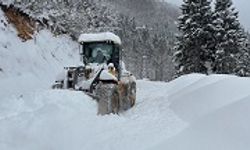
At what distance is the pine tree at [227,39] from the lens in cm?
3211

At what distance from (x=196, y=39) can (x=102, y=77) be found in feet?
70.2

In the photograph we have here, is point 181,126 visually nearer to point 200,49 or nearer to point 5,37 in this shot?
point 5,37

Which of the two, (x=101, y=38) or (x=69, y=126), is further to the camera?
(x=101, y=38)

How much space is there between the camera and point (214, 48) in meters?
33.3

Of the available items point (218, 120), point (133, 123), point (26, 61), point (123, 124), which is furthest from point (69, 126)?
point (26, 61)

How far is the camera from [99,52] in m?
15.6

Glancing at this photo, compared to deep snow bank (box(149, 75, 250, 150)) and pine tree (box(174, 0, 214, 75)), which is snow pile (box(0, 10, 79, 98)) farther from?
pine tree (box(174, 0, 214, 75))

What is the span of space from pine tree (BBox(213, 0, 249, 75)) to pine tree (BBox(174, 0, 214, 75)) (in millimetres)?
709

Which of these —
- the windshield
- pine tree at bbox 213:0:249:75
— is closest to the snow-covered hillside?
the windshield

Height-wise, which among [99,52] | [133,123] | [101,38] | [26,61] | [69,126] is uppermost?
[101,38]

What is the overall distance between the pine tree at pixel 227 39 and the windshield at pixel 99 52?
17.8m

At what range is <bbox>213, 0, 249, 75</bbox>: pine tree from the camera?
32112 millimetres

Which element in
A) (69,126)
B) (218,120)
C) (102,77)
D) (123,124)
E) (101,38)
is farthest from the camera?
(101,38)

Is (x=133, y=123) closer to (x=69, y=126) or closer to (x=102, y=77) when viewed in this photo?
(x=69, y=126)
